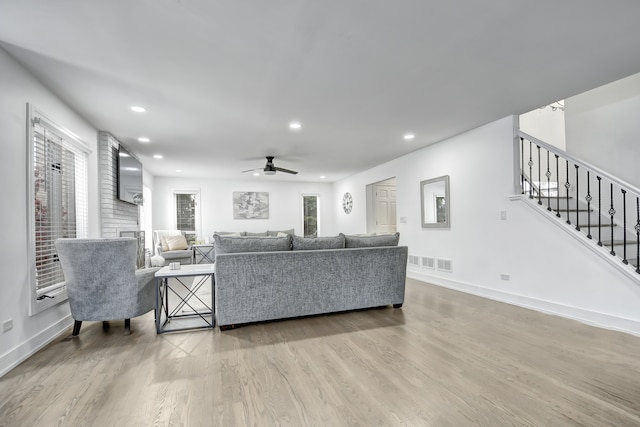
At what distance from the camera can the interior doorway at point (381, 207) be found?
761cm

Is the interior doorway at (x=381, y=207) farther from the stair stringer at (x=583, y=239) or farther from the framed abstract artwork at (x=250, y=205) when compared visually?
the stair stringer at (x=583, y=239)

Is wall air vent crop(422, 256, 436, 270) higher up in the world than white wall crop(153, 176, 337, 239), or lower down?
lower down

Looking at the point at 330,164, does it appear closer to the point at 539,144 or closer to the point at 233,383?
the point at 539,144

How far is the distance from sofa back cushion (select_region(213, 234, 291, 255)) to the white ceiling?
4.95 ft

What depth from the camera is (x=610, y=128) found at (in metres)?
3.84

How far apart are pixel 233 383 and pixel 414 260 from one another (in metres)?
4.51

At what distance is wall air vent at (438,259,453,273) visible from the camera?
491 centimetres

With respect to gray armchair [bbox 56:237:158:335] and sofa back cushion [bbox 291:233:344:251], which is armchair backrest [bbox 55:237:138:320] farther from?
sofa back cushion [bbox 291:233:344:251]

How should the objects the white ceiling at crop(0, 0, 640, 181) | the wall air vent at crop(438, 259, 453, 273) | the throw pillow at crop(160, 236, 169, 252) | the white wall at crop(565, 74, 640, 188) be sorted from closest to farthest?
the white ceiling at crop(0, 0, 640, 181)
the white wall at crop(565, 74, 640, 188)
the wall air vent at crop(438, 259, 453, 273)
the throw pillow at crop(160, 236, 169, 252)

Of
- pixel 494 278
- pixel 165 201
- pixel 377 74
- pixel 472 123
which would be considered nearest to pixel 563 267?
pixel 494 278

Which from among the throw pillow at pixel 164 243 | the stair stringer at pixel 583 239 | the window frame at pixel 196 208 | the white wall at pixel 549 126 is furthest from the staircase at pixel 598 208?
the window frame at pixel 196 208

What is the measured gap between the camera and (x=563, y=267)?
3.39 m

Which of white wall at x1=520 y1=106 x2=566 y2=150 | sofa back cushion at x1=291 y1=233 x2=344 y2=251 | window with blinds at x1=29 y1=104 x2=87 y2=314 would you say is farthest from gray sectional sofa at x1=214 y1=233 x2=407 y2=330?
white wall at x1=520 y1=106 x2=566 y2=150

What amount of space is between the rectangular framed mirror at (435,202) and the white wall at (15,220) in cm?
518
